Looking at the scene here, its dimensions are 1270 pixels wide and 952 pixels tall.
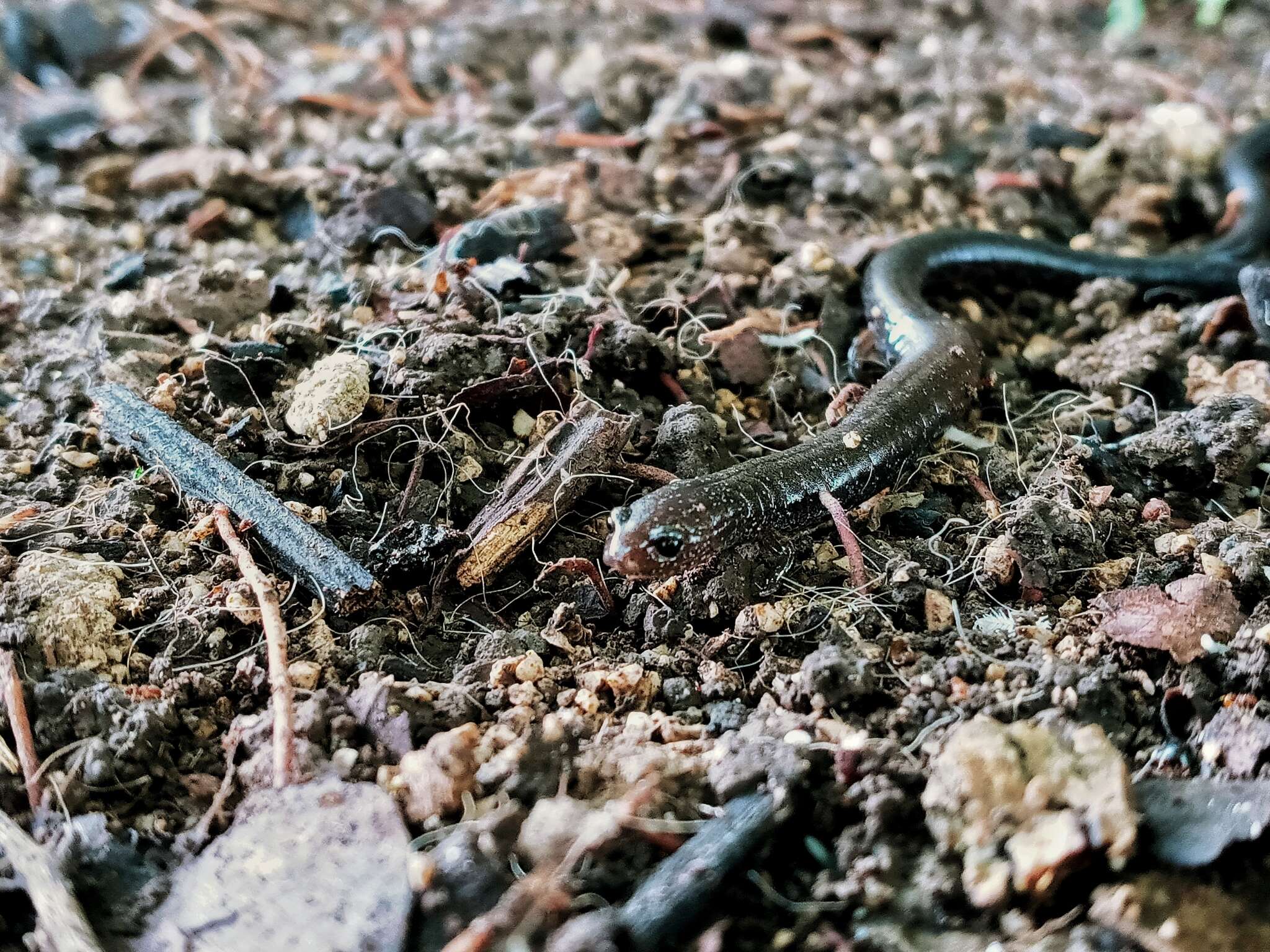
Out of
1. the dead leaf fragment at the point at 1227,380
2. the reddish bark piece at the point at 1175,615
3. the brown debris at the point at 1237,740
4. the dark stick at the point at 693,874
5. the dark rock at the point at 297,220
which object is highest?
the dark rock at the point at 297,220

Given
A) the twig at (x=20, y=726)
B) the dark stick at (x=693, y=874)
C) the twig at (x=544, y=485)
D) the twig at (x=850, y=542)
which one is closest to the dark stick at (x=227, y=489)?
the twig at (x=544, y=485)

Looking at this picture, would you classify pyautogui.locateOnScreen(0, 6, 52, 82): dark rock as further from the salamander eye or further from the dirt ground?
the salamander eye

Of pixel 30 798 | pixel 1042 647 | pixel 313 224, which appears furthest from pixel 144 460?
pixel 1042 647

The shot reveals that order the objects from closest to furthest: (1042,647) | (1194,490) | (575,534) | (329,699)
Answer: (329,699) → (1042,647) → (575,534) → (1194,490)

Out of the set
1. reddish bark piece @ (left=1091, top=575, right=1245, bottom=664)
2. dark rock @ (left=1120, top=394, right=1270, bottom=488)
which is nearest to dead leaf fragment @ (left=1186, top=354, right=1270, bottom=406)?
dark rock @ (left=1120, top=394, right=1270, bottom=488)

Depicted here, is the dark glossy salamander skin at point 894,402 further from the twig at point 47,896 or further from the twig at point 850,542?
the twig at point 47,896

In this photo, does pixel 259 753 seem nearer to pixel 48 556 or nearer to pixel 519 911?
pixel 519 911
